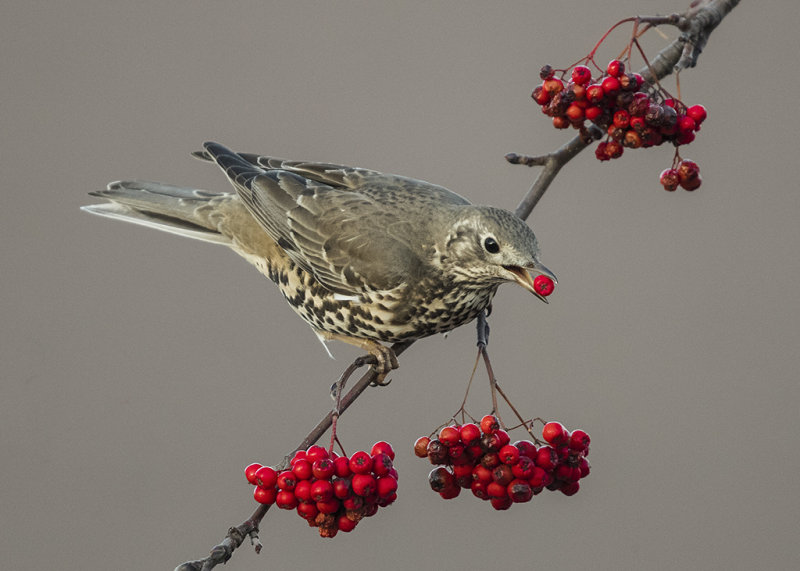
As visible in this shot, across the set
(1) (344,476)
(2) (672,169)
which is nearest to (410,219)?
(2) (672,169)

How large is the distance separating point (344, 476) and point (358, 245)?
729 millimetres

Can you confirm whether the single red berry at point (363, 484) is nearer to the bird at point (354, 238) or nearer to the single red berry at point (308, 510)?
the single red berry at point (308, 510)

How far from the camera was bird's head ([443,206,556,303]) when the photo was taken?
1.74 meters

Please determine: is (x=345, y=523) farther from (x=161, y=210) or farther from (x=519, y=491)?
(x=161, y=210)

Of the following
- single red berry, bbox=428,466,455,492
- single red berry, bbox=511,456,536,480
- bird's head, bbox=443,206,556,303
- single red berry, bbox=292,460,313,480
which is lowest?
single red berry, bbox=292,460,313,480

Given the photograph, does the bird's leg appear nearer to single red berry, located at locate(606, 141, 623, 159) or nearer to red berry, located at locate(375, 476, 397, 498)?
red berry, located at locate(375, 476, 397, 498)

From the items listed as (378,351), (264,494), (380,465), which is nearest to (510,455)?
(380,465)

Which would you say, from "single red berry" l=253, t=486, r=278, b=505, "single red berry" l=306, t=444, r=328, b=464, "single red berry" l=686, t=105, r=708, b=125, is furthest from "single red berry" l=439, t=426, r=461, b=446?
"single red berry" l=686, t=105, r=708, b=125

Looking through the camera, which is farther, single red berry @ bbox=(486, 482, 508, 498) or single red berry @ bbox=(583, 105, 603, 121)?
single red berry @ bbox=(583, 105, 603, 121)

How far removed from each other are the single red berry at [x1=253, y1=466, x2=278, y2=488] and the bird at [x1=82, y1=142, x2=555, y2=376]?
41 cm

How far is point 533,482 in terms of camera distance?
1.65 metres

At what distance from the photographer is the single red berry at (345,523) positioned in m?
1.62

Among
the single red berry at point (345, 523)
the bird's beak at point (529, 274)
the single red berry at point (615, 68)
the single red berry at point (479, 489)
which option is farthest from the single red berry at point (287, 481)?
the single red berry at point (615, 68)

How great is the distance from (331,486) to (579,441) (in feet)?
1.64
